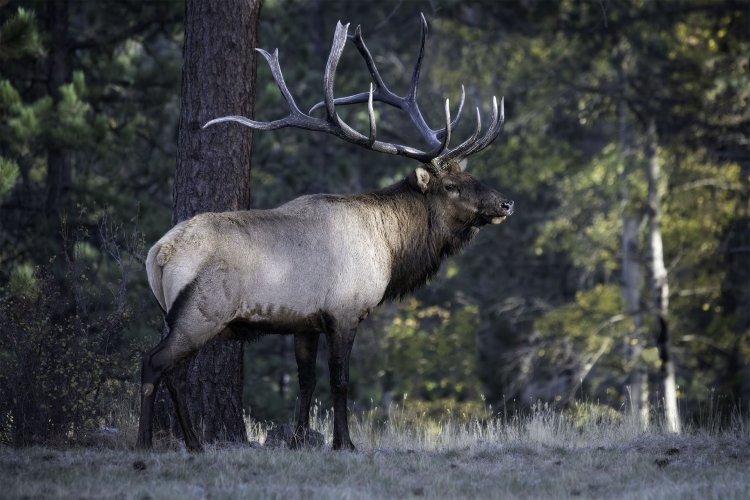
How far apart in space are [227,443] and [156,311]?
6828 millimetres

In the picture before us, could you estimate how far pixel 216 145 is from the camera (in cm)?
989

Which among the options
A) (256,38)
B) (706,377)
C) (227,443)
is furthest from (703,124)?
(227,443)

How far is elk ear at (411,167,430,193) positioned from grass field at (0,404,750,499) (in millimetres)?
2255

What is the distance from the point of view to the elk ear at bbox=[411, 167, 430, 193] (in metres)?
10.2

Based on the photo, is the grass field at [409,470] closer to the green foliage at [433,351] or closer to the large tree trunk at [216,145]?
the large tree trunk at [216,145]

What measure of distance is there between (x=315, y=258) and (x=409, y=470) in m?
1.91

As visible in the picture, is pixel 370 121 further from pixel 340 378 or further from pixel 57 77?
pixel 57 77

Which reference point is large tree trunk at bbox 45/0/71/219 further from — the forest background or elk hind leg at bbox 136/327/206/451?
elk hind leg at bbox 136/327/206/451

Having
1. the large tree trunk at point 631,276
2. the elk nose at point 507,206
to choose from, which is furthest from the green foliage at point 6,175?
the large tree trunk at point 631,276

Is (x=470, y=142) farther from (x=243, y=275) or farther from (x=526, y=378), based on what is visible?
(x=526, y=378)

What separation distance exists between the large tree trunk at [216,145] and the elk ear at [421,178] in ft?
4.87

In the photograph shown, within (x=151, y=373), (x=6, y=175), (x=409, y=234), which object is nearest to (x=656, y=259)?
(x=409, y=234)

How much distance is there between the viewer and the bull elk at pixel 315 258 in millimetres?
8453

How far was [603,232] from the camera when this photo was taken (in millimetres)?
22625
